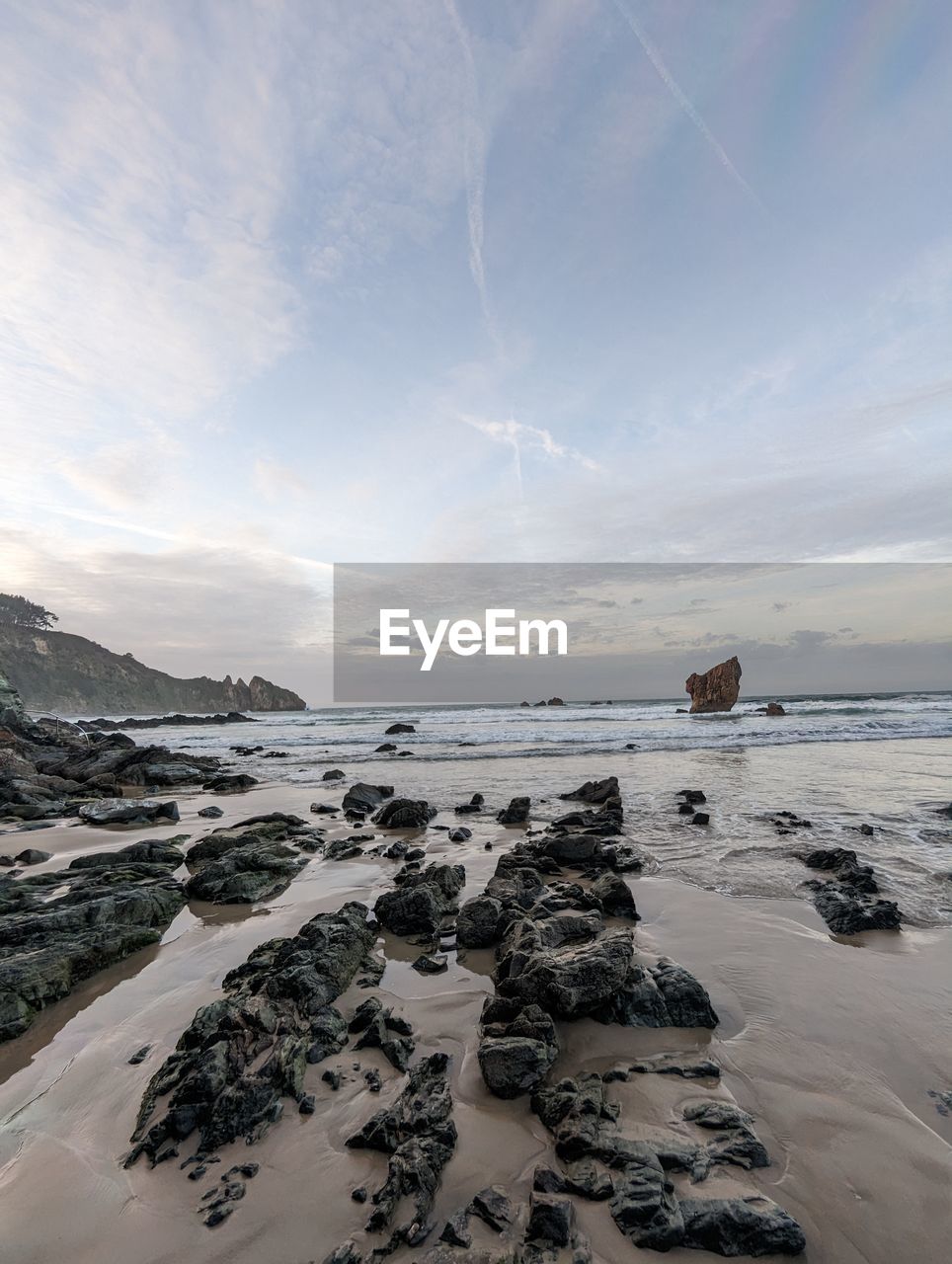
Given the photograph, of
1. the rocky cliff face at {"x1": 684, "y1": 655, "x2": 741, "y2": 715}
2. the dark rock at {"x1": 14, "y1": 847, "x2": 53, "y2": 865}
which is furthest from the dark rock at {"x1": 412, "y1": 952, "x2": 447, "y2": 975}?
the rocky cliff face at {"x1": 684, "y1": 655, "x2": 741, "y2": 715}

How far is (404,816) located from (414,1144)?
948 centimetres

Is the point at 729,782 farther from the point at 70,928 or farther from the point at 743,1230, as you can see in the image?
the point at 70,928

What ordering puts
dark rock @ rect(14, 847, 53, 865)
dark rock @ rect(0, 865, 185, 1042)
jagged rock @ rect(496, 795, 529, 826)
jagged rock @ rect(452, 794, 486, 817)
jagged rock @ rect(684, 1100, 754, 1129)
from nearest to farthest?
jagged rock @ rect(684, 1100, 754, 1129)
dark rock @ rect(0, 865, 185, 1042)
dark rock @ rect(14, 847, 53, 865)
jagged rock @ rect(496, 795, 529, 826)
jagged rock @ rect(452, 794, 486, 817)

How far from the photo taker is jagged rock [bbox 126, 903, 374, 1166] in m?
3.42

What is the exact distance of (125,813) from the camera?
44.3ft

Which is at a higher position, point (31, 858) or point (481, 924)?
point (481, 924)

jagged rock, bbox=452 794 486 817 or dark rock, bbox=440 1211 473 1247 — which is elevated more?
dark rock, bbox=440 1211 473 1247

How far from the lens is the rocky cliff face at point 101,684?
87500 mm

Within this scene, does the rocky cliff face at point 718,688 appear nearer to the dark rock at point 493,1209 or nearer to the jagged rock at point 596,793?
the jagged rock at point 596,793

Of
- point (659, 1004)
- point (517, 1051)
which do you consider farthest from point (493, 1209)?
point (659, 1004)

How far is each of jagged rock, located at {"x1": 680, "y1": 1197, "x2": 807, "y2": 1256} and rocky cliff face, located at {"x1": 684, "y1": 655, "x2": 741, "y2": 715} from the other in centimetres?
6055

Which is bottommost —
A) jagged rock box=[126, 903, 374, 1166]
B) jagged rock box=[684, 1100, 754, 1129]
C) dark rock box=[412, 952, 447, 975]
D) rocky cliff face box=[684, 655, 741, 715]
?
dark rock box=[412, 952, 447, 975]

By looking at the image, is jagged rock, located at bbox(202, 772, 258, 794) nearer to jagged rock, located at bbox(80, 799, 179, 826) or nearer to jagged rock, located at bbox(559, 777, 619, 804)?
jagged rock, located at bbox(80, 799, 179, 826)

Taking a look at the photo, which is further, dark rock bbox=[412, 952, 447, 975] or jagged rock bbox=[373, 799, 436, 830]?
jagged rock bbox=[373, 799, 436, 830]
